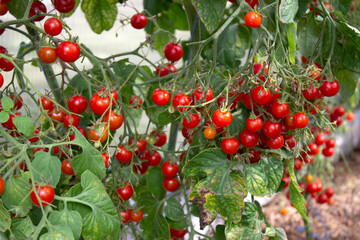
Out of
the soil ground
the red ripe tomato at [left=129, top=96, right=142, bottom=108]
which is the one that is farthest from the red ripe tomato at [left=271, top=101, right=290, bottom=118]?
the soil ground

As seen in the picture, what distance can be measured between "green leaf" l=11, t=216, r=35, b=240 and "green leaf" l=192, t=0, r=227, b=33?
505 millimetres

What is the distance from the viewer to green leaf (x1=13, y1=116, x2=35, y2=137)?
659mm

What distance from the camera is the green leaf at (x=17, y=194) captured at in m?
0.62

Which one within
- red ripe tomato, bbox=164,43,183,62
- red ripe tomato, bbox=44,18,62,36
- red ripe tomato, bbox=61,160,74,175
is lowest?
red ripe tomato, bbox=61,160,74,175

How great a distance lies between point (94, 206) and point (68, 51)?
297 mm

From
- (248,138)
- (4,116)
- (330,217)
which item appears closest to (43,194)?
(4,116)

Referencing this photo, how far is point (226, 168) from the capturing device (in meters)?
0.79

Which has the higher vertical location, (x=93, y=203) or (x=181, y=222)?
(x=93, y=203)

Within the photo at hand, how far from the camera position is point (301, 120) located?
0.74 m

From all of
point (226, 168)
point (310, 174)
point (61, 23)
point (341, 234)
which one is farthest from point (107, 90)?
point (341, 234)

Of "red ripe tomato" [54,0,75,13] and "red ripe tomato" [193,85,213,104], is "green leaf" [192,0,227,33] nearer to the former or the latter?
→ "red ripe tomato" [193,85,213,104]

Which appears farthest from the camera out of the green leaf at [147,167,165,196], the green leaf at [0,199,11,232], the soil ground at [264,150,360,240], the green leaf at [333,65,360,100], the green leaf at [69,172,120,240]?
the soil ground at [264,150,360,240]

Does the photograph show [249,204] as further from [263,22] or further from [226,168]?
[263,22]

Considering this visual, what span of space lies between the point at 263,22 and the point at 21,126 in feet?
1.81
